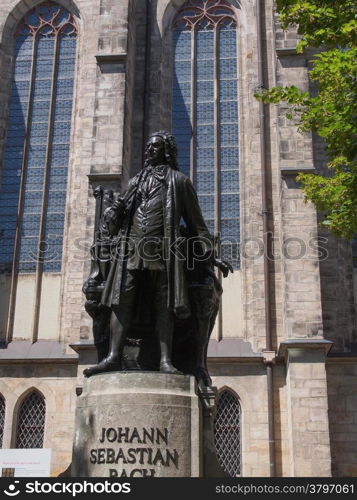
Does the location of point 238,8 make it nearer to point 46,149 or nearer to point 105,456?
point 46,149

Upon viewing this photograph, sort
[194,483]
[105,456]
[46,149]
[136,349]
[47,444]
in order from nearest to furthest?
[194,483] < [105,456] < [136,349] < [47,444] < [46,149]

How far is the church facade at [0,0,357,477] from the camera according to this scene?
553 inches

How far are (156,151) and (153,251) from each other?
98 centimetres

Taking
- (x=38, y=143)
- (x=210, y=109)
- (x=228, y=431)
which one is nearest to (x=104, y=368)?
(x=228, y=431)

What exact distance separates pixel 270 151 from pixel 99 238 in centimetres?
1147

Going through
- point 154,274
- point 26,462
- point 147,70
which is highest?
point 147,70

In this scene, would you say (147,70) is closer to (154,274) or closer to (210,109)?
(210,109)

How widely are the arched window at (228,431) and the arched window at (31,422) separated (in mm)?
4049

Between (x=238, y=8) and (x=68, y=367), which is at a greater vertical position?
(x=238, y=8)

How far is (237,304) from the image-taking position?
1561cm

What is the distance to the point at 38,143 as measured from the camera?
57.6ft

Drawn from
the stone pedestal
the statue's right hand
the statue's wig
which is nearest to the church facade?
the statue's wig

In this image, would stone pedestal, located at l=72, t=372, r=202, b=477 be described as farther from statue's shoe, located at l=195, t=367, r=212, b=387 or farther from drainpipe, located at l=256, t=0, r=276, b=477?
drainpipe, located at l=256, t=0, r=276, b=477

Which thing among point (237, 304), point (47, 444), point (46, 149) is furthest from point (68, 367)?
point (46, 149)
